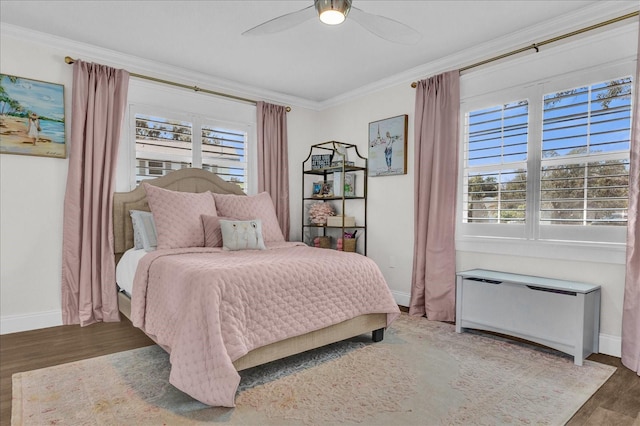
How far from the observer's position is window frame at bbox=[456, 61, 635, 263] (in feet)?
8.78

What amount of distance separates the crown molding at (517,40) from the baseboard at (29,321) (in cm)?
374

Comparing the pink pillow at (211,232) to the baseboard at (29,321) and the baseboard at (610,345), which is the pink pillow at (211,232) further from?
the baseboard at (610,345)

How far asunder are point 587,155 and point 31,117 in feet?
14.0

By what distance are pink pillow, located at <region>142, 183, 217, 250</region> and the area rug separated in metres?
0.82

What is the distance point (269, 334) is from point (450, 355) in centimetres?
129

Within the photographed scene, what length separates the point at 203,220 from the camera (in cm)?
328

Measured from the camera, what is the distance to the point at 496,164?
331 cm

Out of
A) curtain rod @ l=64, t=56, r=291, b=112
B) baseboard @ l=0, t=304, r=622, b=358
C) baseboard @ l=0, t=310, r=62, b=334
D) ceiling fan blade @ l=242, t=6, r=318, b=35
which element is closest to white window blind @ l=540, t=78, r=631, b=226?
baseboard @ l=0, t=304, r=622, b=358

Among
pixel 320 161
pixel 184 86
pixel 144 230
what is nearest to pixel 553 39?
pixel 320 161

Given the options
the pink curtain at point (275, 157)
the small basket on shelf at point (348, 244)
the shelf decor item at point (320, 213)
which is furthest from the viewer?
the shelf decor item at point (320, 213)

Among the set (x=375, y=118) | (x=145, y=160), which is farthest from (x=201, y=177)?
(x=375, y=118)

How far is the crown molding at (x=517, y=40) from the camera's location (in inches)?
104

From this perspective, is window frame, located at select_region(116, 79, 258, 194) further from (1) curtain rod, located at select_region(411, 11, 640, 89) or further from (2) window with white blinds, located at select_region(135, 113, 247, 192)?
(1) curtain rod, located at select_region(411, 11, 640, 89)

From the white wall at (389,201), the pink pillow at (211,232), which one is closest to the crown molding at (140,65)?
the white wall at (389,201)
